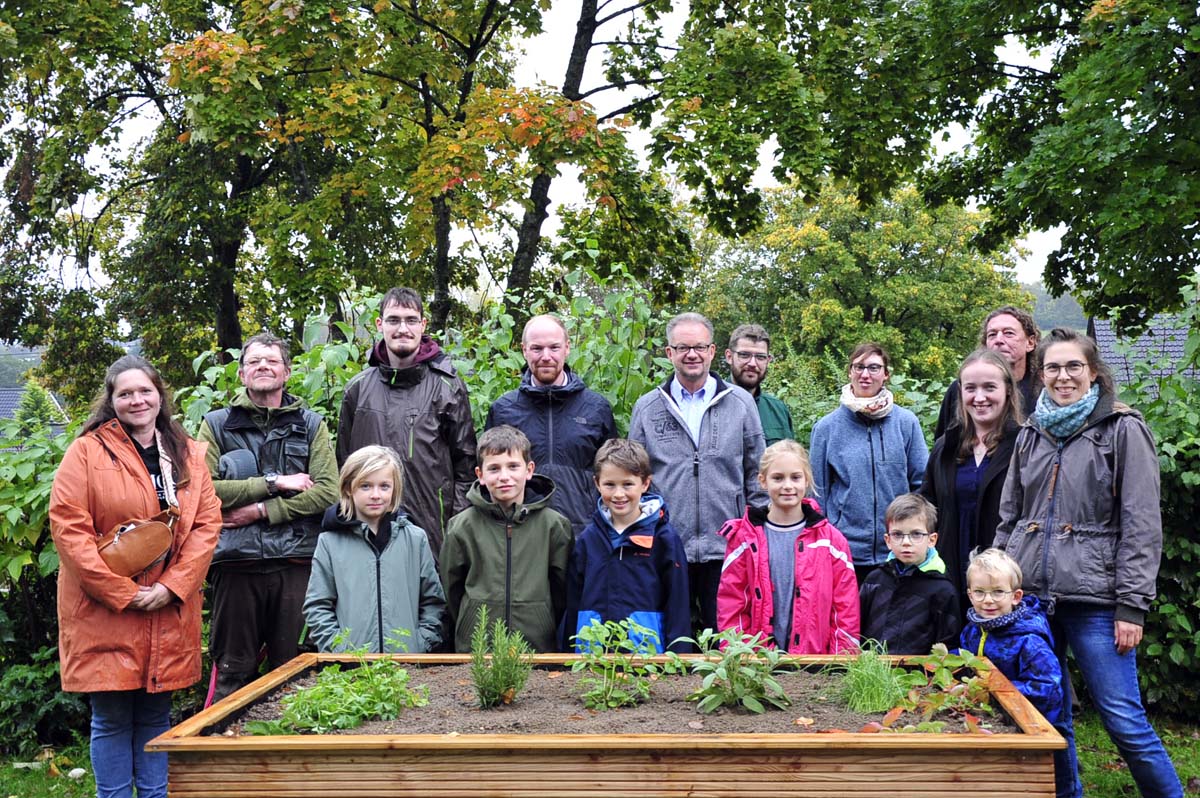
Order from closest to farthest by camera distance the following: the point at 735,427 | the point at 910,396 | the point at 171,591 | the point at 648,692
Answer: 1. the point at 648,692
2. the point at 171,591
3. the point at 735,427
4. the point at 910,396

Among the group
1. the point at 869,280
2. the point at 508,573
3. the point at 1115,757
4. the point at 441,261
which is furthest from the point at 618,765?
the point at 869,280

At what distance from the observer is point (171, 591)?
4086 millimetres

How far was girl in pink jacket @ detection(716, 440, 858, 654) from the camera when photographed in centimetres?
396

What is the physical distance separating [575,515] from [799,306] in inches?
1369

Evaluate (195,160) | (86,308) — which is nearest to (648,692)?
(195,160)

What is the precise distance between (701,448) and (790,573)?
0.77m

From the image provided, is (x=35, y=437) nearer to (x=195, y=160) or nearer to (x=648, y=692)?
(x=648, y=692)

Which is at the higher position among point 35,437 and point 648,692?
point 35,437

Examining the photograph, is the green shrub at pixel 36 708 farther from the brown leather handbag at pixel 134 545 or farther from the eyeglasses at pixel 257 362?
the eyeglasses at pixel 257 362

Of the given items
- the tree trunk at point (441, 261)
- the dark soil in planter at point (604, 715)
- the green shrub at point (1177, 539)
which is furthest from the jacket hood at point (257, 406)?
the tree trunk at point (441, 261)

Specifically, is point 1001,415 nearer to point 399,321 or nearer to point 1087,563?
point 1087,563

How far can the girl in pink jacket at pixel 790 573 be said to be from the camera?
3955 mm

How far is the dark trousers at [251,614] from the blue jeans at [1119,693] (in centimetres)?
308

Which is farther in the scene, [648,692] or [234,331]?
[234,331]
